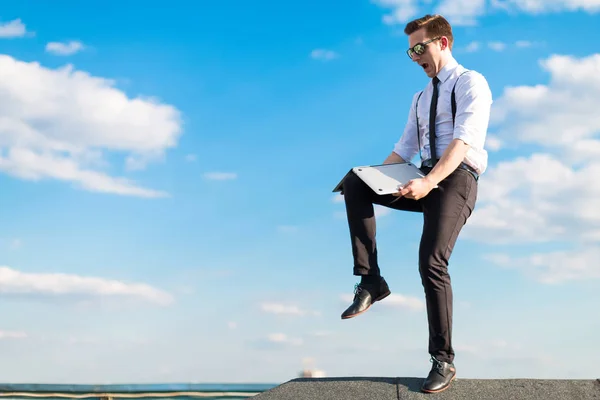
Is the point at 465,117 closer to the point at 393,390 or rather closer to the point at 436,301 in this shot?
the point at 436,301

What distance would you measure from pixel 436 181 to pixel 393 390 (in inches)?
61.6

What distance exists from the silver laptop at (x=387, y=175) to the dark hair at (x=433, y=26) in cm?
97

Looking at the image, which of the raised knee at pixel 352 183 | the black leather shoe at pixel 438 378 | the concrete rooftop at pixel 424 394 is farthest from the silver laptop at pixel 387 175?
the concrete rooftop at pixel 424 394

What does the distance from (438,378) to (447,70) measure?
86.9 inches

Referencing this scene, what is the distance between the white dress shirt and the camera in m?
4.02

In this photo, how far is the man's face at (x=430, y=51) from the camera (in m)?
4.28

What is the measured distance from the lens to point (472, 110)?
4.02 metres

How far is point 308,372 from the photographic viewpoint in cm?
503

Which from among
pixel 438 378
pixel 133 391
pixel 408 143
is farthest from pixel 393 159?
pixel 133 391

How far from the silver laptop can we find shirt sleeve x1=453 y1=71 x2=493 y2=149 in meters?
0.46

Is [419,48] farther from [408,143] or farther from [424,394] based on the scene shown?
[424,394]

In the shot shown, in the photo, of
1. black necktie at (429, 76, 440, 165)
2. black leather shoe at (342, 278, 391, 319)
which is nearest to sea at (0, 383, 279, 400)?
black leather shoe at (342, 278, 391, 319)

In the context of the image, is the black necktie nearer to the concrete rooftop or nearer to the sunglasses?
the sunglasses

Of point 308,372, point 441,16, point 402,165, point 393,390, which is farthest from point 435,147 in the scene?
point 308,372
